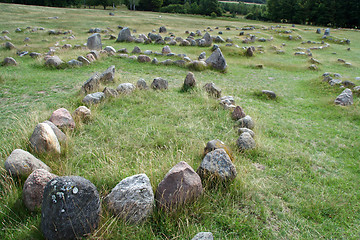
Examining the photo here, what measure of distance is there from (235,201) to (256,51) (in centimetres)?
1730

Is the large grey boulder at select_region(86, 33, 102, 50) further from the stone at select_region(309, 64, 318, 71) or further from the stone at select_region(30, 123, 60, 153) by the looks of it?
the stone at select_region(309, 64, 318, 71)

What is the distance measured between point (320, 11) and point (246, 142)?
57.2 m

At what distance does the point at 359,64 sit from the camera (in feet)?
54.0

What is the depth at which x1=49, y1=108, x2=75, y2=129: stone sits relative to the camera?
5254 mm

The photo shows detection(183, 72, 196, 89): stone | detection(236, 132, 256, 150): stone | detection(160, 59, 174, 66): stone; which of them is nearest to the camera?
detection(236, 132, 256, 150): stone

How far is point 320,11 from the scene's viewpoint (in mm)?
49781

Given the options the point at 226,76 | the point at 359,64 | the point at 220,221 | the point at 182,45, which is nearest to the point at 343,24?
the point at 359,64

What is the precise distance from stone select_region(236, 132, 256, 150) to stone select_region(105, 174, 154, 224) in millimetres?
2457

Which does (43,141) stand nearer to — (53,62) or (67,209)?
(67,209)

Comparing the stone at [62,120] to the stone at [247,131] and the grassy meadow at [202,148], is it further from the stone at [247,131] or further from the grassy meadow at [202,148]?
the stone at [247,131]

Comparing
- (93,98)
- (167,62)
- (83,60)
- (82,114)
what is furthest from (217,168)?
(83,60)

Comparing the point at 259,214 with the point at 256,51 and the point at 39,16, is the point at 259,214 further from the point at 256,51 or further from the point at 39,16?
the point at 39,16

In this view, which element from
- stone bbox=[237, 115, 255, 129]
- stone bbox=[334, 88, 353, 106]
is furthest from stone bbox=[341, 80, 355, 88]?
stone bbox=[237, 115, 255, 129]

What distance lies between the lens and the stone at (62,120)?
5.25m
